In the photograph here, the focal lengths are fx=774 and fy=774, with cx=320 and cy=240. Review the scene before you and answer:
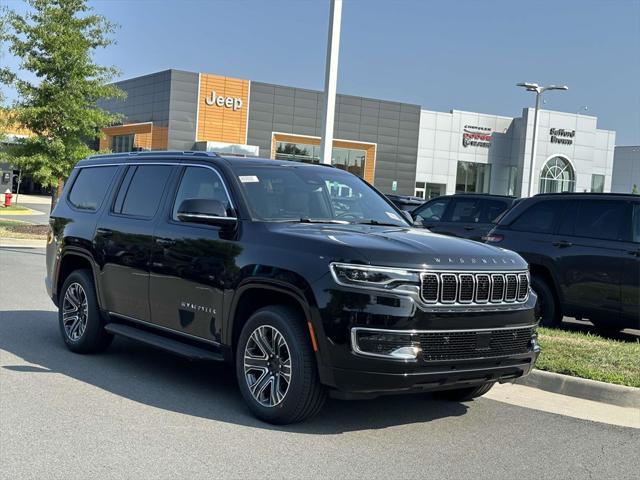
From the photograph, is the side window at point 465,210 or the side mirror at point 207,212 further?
the side window at point 465,210

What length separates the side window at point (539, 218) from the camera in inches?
403

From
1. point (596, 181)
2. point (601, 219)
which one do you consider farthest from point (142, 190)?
point (596, 181)

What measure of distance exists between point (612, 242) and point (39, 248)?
51.2 feet

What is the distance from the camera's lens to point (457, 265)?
5.34 meters

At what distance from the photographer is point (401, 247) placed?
17.6ft

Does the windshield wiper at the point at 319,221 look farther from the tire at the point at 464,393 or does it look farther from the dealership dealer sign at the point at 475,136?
the dealership dealer sign at the point at 475,136

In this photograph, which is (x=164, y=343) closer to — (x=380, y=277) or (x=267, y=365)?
(x=267, y=365)

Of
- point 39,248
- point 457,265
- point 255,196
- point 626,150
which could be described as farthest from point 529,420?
point 626,150

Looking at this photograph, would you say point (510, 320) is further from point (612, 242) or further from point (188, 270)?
point (612, 242)

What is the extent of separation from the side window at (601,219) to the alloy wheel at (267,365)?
5.53m

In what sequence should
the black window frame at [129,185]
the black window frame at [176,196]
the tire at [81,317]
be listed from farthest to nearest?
the tire at [81,317], the black window frame at [129,185], the black window frame at [176,196]

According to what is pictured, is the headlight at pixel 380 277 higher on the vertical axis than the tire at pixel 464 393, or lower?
higher

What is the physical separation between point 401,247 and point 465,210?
30.5 feet

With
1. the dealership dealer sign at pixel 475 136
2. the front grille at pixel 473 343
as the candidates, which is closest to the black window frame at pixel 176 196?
the front grille at pixel 473 343
